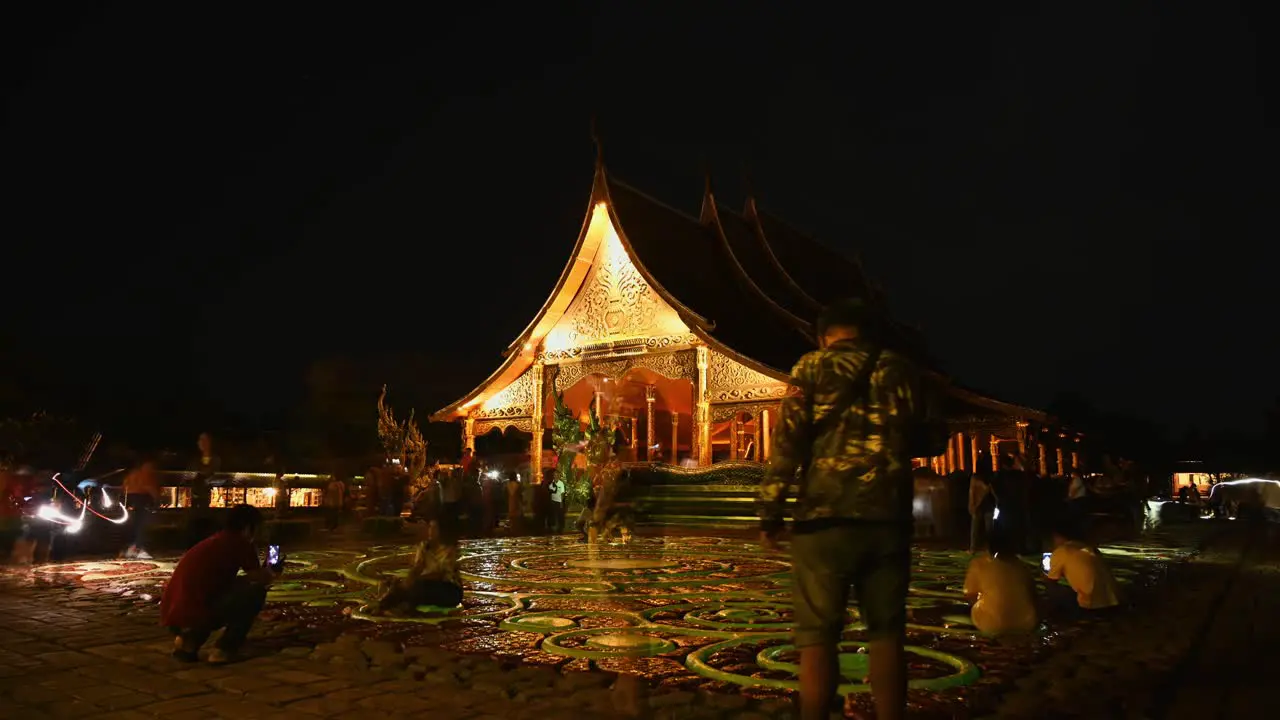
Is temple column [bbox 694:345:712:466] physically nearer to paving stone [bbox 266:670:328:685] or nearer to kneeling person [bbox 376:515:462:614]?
kneeling person [bbox 376:515:462:614]

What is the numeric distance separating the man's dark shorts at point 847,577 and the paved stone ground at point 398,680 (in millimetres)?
781

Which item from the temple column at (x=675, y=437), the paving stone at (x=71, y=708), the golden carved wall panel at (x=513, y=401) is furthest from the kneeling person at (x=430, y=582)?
the temple column at (x=675, y=437)

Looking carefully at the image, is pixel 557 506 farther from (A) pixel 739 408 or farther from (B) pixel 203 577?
(B) pixel 203 577

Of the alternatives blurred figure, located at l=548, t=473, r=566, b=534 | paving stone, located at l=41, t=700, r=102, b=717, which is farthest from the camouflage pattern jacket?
blurred figure, located at l=548, t=473, r=566, b=534

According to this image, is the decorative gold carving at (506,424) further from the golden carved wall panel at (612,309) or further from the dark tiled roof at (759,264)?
the dark tiled roof at (759,264)

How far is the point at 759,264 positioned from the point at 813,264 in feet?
10.7

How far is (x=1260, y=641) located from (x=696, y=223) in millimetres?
16999

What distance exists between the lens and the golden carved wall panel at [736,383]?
15875 millimetres

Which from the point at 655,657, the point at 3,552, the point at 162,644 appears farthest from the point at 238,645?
the point at 3,552

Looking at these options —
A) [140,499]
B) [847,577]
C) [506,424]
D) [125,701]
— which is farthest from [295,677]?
[506,424]

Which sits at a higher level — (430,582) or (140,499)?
(140,499)

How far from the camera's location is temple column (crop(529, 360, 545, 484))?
1831 centimetres

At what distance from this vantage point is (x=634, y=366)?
57.0 ft

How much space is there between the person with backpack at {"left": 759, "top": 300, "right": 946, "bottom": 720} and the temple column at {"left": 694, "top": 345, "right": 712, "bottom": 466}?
13721 millimetres
